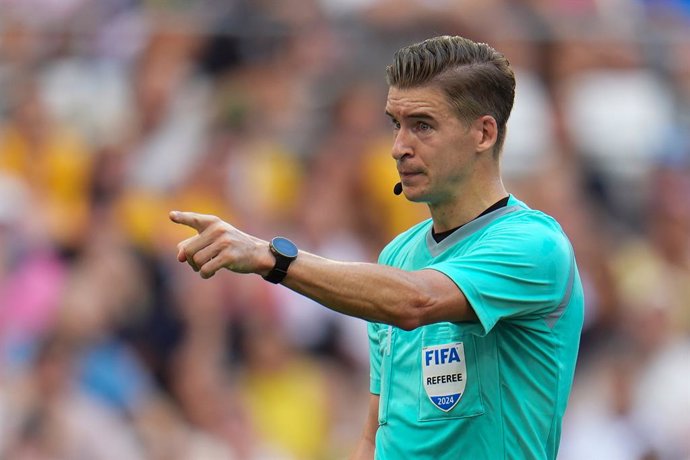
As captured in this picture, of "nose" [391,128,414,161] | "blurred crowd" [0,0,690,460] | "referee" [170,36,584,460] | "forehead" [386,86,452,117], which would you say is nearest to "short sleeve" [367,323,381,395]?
"referee" [170,36,584,460]

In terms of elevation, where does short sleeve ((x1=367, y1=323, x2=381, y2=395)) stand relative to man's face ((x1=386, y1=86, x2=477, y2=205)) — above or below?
below

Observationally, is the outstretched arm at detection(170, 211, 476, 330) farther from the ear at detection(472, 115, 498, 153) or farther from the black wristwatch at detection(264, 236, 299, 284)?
the ear at detection(472, 115, 498, 153)

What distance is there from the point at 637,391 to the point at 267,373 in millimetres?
2389

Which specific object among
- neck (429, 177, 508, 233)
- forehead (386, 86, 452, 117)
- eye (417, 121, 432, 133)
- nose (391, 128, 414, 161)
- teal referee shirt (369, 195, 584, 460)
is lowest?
teal referee shirt (369, 195, 584, 460)

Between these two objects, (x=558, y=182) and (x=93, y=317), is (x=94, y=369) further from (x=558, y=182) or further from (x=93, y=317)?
(x=558, y=182)

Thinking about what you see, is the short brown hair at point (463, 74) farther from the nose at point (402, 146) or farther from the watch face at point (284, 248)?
the watch face at point (284, 248)

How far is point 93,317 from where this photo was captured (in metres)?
7.77

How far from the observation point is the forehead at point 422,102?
12.5ft

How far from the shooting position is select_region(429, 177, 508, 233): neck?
3.89m

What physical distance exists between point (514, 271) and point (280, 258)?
69cm

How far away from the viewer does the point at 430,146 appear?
12.5 ft

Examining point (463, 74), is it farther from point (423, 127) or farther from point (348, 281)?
point (348, 281)

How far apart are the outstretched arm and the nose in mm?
419

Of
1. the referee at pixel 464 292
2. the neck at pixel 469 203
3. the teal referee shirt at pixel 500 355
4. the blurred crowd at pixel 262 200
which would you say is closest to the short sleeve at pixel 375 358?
the referee at pixel 464 292
